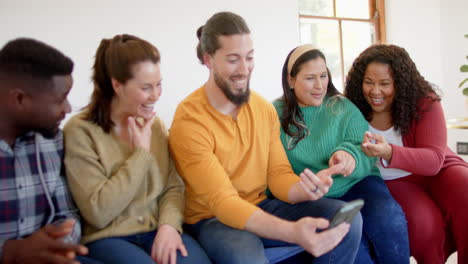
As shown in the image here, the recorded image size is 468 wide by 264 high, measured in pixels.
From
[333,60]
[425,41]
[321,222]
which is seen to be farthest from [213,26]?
[425,41]

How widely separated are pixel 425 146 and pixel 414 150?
0.09 m

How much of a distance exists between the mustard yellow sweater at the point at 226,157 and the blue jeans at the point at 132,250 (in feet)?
0.41

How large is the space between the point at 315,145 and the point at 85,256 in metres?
0.92

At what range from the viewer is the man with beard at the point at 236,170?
1.15 m

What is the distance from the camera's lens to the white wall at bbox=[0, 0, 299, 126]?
2039 mm

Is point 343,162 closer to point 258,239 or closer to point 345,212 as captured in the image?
point 345,212

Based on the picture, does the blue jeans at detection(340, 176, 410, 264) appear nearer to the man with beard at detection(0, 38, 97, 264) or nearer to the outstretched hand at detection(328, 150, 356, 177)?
the outstretched hand at detection(328, 150, 356, 177)

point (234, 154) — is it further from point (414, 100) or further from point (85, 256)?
point (414, 100)

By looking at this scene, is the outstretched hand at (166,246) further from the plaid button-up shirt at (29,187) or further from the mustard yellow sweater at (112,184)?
the plaid button-up shirt at (29,187)

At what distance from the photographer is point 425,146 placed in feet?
4.97

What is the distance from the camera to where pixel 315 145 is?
150 cm

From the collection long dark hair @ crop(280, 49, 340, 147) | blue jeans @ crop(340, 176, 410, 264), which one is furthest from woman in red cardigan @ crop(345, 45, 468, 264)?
long dark hair @ crop(280, 49, 340, 147)

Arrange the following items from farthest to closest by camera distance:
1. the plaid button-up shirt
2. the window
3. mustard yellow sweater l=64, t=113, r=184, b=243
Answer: the window → mustard yellow sweater l=64, t=113, r=184, b=243 → the plaid button-up shirt

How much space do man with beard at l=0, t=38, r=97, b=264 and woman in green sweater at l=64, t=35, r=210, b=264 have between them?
0.19 feet
